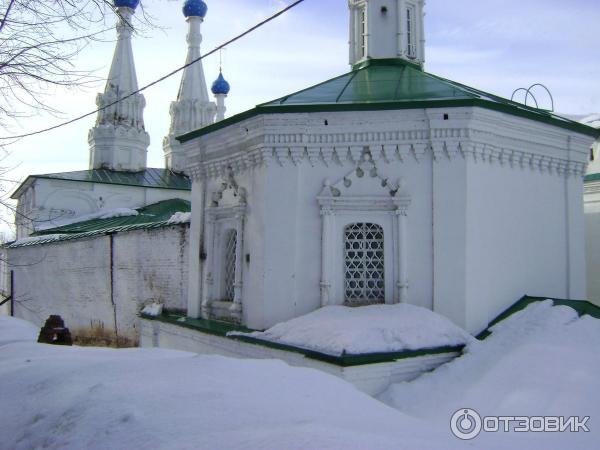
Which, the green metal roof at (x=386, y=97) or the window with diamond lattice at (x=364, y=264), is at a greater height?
the green metal roof at (x=386, y=97)

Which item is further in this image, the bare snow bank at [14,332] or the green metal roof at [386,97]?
the green metal roof at [386,97]

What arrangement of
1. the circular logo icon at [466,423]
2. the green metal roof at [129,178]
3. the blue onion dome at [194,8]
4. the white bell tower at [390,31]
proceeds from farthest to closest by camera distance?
the blue onion dome at [194,8] → the green metal roof at [129,178] → the white bell tower at [390,31] → the circular logo icon at [466,423]

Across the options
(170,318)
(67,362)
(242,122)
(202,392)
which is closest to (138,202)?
(170,318)

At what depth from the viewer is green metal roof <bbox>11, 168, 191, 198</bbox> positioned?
18938 mm

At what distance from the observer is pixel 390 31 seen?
9.66 metres

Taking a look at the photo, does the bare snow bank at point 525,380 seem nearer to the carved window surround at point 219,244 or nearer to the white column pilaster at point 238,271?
the white column pilaster at point 238,271

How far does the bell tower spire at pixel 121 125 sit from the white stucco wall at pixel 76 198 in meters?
1.77

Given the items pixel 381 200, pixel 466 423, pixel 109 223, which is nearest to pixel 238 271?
pixel 381 200

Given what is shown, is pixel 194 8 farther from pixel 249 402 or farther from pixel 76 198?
pixel 249 402

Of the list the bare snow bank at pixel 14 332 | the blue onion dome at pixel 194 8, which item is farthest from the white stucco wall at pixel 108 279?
the blue onion dome at pixel 194 8

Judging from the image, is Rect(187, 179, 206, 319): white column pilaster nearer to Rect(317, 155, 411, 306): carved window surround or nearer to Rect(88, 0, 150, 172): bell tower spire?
Rect(317, 155, 411, 306): carved window surround

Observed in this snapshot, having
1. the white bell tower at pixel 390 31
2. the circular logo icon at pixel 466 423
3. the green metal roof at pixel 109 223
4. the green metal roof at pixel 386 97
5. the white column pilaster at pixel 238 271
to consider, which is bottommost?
the circular logo icon at pixel 466 423

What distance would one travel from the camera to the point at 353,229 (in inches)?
297

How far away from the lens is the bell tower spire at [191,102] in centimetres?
2295
